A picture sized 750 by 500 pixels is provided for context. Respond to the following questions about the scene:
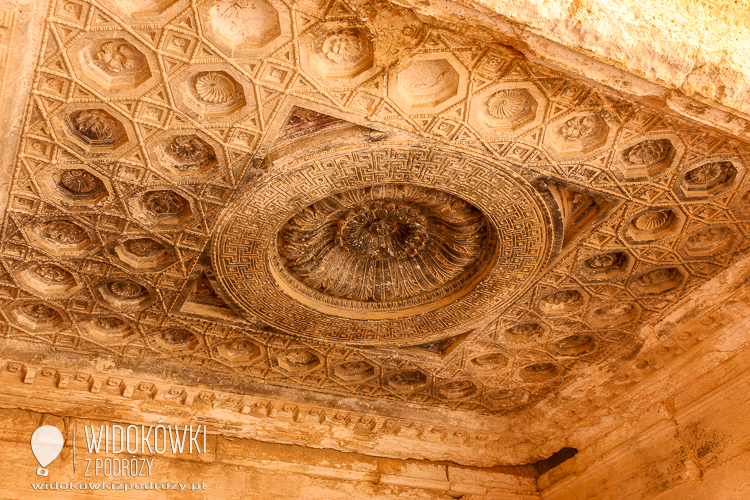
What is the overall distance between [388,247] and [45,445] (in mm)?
3992

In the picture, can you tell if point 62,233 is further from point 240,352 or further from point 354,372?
point 354,372

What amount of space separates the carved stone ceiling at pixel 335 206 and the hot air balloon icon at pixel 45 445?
63cm

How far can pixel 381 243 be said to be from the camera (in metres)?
6.33

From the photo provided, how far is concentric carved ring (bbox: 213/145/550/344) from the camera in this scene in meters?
5.09

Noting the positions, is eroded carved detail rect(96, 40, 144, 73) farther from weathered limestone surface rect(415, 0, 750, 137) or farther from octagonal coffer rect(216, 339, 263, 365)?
octagonal coffer rect(216, 339, 263, 365)

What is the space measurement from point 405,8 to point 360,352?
419cm

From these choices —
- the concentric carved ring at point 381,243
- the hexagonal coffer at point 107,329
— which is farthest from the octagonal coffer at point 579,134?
the hexagonal coffer at point 107,329

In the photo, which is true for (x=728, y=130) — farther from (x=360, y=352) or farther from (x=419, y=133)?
(x=360, y=352)

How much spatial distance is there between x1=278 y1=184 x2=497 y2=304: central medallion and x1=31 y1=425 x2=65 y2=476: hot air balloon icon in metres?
2.94

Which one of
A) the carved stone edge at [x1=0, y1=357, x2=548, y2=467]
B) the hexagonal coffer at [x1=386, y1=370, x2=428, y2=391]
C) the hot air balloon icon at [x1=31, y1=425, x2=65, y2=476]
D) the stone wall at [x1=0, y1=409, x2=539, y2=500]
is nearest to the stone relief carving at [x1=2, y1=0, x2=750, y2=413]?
the hexagonal coffer at [x1=386, y1=370, x2=428, y2=391]

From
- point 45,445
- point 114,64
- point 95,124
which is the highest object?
point 114,64

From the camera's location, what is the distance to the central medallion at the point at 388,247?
5.74 metres

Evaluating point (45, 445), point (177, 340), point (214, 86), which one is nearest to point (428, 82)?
point (214, 86)

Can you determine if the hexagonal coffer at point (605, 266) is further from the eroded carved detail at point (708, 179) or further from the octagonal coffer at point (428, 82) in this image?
the octagonal coffer at point (428, 82)
